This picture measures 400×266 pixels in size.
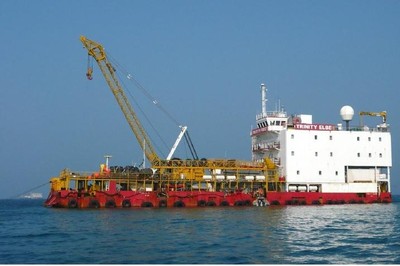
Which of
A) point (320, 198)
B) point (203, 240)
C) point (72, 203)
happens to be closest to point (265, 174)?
point (320, 198)

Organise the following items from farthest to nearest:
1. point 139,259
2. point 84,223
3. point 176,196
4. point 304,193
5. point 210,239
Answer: point 304,193 → point 176,196 → point 84,223 → point 210,239 → point 139,259

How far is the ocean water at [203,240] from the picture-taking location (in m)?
23.4

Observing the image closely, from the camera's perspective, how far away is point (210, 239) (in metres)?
29.3

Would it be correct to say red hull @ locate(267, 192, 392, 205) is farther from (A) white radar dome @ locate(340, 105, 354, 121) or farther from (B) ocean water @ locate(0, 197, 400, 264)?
(B) ocean water @ locate(0, 197, 400, 264)

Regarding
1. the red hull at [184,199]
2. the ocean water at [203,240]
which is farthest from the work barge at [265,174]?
the ocean water at [203,240]

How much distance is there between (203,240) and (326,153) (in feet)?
121

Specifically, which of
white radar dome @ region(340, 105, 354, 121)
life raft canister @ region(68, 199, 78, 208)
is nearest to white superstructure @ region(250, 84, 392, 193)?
white radar dome @ region(340, 105, 354, 121)

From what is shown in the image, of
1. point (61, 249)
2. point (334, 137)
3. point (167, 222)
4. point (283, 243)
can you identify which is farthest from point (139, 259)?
point (334, 137)

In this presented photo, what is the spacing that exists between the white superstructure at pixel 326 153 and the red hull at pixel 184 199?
4.68 feet

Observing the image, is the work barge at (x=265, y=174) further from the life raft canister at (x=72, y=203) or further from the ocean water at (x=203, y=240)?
the ocean water at (x=203, y=240)

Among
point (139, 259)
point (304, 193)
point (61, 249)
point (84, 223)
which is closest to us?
point (139, 259)

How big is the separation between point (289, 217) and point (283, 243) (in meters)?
15.6

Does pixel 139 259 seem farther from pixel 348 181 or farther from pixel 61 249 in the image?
pixel 348 181

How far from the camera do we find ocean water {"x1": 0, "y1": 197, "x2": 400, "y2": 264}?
23.4 meters
